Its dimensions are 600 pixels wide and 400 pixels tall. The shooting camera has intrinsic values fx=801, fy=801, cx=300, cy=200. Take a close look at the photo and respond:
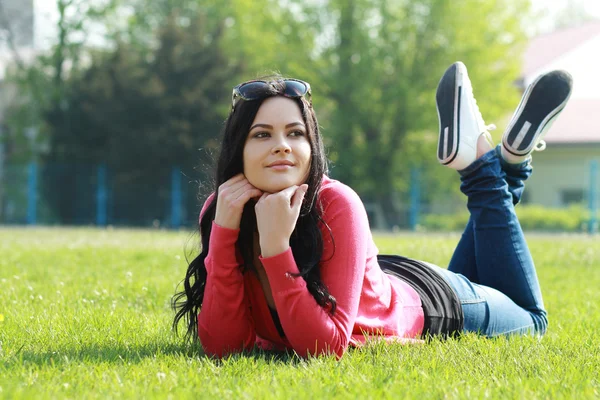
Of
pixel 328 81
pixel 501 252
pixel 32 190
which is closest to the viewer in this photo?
pixel 501 252

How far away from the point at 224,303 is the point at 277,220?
0.52 metres

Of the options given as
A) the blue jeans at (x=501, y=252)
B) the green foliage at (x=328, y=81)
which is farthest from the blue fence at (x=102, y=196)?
the blue jeans at (x=501, y=252)

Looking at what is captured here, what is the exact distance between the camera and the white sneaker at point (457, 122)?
15.8ft

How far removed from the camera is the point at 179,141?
26312 millimetres

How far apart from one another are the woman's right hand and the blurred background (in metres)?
20.8

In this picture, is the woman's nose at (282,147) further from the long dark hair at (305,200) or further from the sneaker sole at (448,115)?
the sneaker sole at (448,115)

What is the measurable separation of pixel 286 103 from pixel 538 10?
84.2ft

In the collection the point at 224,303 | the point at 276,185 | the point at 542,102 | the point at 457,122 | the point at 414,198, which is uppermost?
the point at 542,102

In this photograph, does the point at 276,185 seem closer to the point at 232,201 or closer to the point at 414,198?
the point at 232,201

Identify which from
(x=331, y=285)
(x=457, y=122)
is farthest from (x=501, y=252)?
(x=331, y=285)

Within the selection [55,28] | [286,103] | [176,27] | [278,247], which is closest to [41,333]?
[278,247]

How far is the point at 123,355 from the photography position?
374 centimetres

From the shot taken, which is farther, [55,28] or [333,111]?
[55,28]

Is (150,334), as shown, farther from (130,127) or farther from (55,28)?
(55,28)
